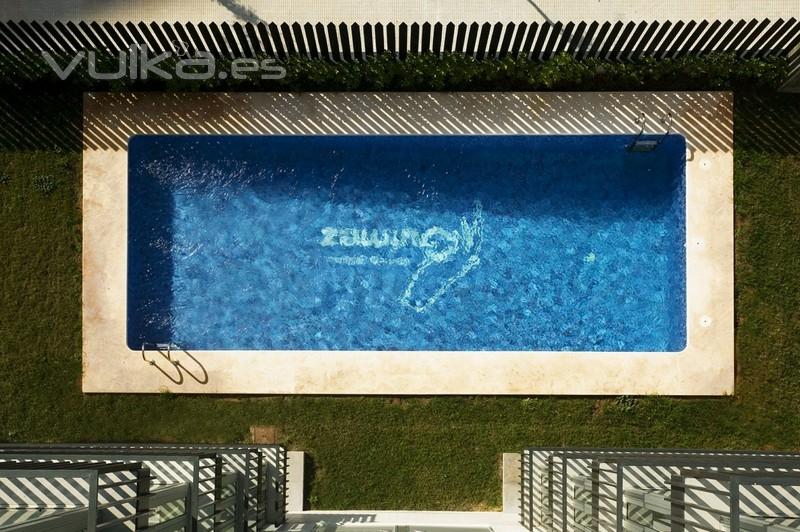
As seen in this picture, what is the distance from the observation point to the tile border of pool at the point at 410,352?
982cm

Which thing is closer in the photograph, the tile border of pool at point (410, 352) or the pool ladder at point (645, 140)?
the tile border of pool at point (410, 352)

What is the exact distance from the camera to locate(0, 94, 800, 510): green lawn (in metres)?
9.77

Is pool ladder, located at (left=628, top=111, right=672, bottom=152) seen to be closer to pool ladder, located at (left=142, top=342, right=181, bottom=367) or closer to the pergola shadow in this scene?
the pergola shadow

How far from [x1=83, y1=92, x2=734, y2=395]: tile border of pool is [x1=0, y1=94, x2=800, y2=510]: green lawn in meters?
0.21

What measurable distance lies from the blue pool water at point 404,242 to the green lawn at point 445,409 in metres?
0.92

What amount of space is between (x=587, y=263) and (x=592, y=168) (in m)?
1.48

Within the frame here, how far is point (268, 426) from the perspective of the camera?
9.88 metres

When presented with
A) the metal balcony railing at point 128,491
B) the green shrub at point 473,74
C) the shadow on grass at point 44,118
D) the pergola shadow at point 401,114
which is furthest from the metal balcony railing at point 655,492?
the shadow on grass at point 44,118

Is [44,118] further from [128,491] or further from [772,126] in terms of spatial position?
[772,126]

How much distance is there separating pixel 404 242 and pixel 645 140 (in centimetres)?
397

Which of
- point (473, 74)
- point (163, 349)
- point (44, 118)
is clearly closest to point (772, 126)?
point (473, 74)

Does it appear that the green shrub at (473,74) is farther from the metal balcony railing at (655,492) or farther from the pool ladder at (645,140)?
the metal balcony railing at (655,492)

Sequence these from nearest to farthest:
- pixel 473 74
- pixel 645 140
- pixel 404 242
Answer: pixel 473 74, pixel 645 140, pixel 404 242

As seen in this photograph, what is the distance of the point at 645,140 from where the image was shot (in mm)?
10055
